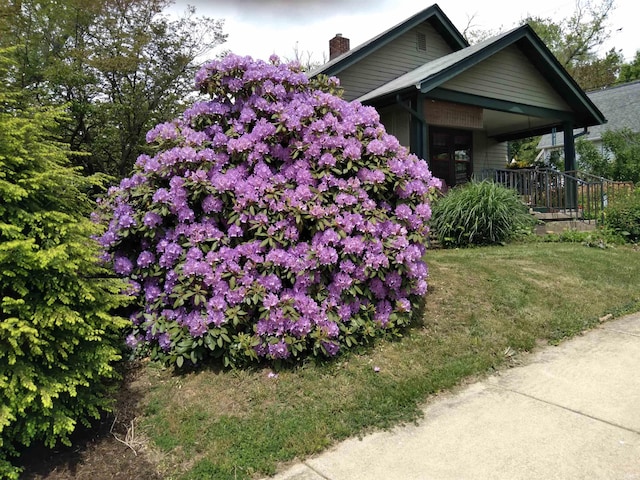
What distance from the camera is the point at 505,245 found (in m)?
8.76

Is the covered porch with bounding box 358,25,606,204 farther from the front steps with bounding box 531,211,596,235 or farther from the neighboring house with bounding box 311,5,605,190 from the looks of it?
the front steps with bounding box 531,211,596,235

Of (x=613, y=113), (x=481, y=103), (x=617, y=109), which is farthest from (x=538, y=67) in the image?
(x=617, y=109)

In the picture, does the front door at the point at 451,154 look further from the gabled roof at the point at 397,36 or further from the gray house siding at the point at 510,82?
the gabled roof at the point at 397,36

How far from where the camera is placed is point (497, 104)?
1223 centimetres

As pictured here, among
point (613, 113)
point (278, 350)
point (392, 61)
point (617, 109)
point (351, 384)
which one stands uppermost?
point (617, 109)

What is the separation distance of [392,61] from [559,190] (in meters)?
6.09

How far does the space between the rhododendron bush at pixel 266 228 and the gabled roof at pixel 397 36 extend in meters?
8.67

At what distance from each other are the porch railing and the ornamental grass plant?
278cm

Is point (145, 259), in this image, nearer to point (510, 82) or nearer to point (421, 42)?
point (510, 82)

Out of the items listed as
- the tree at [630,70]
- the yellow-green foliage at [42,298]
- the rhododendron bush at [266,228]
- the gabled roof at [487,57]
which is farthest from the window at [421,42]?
the tree at [630,70]

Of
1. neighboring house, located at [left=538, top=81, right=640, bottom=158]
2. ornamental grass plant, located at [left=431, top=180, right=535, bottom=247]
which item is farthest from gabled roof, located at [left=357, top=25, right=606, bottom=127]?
neighboring house, located at [left=538, top=81, right=640, bottom=158]

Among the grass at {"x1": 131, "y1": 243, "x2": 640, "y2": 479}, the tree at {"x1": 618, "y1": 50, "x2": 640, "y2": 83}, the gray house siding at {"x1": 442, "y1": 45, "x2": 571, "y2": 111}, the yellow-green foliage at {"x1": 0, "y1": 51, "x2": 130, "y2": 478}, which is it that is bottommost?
the grass at {"x1": 131, "y1": 243, "x2": 640, "y2": 479}

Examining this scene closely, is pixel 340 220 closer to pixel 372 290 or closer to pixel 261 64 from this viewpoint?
pixel 372 290

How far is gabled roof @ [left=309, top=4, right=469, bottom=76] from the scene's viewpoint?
1242cm
